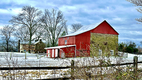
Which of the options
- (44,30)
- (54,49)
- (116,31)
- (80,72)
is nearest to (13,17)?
(44,30)

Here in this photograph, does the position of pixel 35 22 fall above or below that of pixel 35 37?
above

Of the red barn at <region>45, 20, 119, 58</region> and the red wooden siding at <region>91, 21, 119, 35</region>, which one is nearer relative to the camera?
the red barn at <region>45, 20, 119, 58</region>

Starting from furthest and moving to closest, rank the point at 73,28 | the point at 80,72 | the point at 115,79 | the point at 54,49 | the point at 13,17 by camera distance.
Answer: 1. the point at 73,28
2. the point at 13,17
3. the point at 54,49
4. the point at 80,72
5. the point at 115,79

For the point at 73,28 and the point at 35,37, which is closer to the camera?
the point at 35,37

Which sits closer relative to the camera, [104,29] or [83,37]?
[83,37]

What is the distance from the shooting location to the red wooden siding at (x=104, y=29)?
28.8m

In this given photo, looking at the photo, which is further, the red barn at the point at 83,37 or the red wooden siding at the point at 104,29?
the red wooden siding at the point at 104,29

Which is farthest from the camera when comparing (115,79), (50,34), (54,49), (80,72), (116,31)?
(50,34)

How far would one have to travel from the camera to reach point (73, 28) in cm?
5081

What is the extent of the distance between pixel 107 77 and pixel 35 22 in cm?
3551

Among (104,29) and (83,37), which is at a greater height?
(104,29)

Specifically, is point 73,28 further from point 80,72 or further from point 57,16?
point 80,72

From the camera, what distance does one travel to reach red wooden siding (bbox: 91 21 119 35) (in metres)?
28.8

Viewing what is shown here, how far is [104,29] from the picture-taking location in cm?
2969
